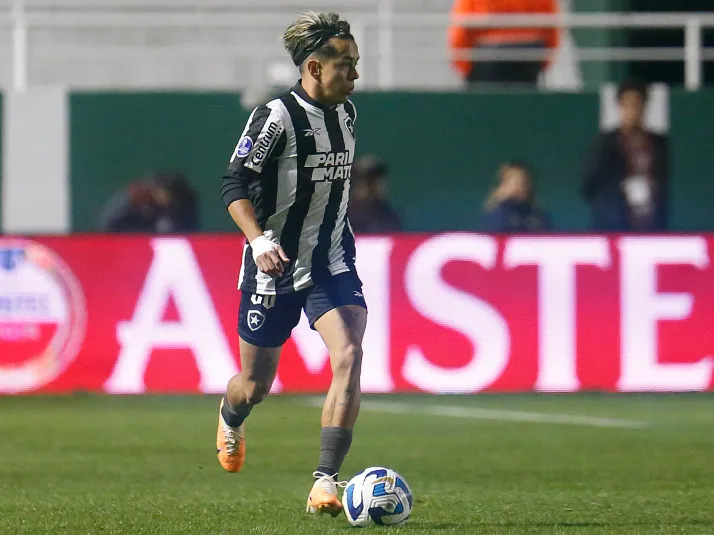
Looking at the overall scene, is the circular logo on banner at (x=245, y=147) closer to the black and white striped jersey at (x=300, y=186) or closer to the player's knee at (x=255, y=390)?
the black and white striped jersey at (x=300, y=186)

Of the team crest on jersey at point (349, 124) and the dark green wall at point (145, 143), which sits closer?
the team crest on jersey at point (349, 124)

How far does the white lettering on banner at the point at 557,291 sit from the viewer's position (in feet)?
43.2

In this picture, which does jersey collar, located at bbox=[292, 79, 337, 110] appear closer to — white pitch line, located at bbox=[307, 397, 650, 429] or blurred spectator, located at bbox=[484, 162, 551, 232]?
white pitch line, located at bbox=[307, 397, 650, 429]

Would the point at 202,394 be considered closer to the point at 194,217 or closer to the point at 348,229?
the point at 194,217

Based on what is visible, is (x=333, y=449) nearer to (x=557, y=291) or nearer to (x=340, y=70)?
(x=340, y=70)

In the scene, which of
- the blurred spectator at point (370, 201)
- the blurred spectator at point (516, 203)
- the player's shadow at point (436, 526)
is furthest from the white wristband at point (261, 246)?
the blurred spectator at point (516, 203)

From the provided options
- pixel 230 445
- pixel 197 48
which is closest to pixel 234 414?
pixel 230 445

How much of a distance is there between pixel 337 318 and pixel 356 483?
0.74 m

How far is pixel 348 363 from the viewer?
21.9 ft

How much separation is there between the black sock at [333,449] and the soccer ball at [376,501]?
0.12 m

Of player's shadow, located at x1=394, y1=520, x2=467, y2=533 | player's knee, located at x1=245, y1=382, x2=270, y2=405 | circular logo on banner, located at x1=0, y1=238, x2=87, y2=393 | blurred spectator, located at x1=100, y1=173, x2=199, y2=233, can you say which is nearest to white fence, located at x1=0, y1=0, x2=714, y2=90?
blurred spectator, located at x1=100, y1=173, x2=199, y2=233

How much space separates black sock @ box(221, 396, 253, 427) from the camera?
7.67 metres

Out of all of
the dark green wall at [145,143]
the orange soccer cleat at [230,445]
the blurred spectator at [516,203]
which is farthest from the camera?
the dark green wall at [145,143]

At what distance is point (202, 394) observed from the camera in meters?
13.1
